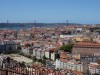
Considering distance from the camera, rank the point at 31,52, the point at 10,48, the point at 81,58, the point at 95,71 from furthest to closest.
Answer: the point at 10,48 → the point at 31,52 → the point at 81,58 → the point at 95,71

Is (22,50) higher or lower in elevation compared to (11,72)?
lower

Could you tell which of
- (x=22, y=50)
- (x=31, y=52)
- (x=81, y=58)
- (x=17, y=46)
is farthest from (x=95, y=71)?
(x=17, y=46)

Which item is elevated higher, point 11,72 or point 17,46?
point 11,72

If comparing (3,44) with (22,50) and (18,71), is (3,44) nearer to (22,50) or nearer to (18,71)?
(22,50)

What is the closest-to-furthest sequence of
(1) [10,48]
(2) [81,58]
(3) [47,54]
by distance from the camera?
(2) [81,58] → (3) [47,54] → (1) [10,48]

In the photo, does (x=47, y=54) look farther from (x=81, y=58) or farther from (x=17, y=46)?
(x=17, y=46)

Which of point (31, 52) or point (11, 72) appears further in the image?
point (31, 52)

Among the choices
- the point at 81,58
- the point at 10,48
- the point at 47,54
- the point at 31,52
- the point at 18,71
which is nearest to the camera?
the point at 18,71

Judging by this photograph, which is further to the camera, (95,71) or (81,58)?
(81,58)

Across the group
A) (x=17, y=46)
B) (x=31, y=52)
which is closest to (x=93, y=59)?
(x=31, y=52)
